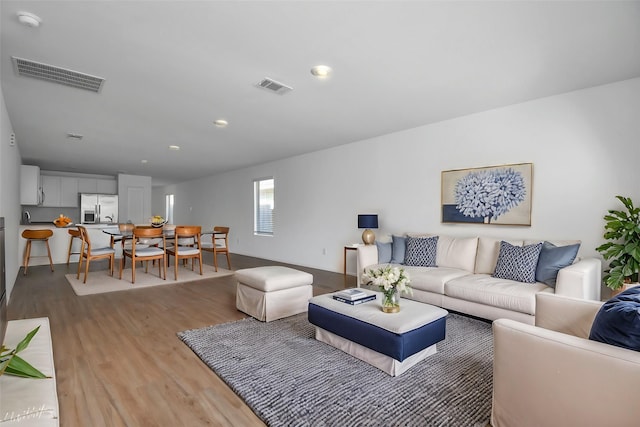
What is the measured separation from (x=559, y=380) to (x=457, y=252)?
9.14 ft

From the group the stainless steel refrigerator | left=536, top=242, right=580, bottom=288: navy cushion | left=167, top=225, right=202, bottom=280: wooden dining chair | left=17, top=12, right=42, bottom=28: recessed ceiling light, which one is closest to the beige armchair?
left=536, top=242, right=580, bottom=288: navy cushion

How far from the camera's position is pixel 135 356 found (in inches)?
97.5

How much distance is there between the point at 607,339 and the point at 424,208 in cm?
352

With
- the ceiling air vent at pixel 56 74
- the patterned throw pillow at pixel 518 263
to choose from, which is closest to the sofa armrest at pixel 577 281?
the patterned throw pillow at pixel 518 263

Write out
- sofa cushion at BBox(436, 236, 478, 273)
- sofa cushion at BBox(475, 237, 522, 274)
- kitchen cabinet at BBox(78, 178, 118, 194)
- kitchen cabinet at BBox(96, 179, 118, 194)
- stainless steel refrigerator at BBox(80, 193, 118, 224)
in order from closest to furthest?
sofa cushion at BBox(475, 237, 522, 274), sofa cushion at BBox(436, 236, 478, 273), stainless steel refrigerator at BBox(80, 193, 118, 224), kitchen cabinet at BBox(78, 178, 118, 194), kitchen cabinet at BBox(96, 179, 118, 194)

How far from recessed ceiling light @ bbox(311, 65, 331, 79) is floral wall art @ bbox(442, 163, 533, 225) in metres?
2.46

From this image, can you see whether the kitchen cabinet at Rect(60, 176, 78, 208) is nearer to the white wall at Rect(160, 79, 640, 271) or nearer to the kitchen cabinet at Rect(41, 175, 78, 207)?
the kitchen cabinet at Rect(41, 175, 78, 207)

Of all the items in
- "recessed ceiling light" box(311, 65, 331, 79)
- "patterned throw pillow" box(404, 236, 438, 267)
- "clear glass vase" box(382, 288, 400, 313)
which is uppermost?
"recessed ceiling light" box(311, 65, 331, 79)

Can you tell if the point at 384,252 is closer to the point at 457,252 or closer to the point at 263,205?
the point at 457,252

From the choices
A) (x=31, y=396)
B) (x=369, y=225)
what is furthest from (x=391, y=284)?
(x=369, y=225)

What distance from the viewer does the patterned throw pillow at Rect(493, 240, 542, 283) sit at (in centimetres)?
324

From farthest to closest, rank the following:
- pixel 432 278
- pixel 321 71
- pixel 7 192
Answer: pixel 7 192
pixel 432 278
pixel 321 71

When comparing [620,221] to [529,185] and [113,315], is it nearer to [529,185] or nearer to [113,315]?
[529,185]

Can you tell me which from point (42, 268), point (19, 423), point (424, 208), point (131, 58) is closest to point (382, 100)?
point (424, 208)
